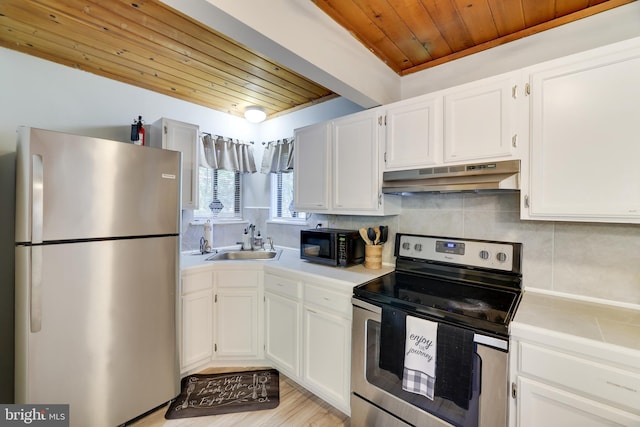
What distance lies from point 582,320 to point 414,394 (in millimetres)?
863

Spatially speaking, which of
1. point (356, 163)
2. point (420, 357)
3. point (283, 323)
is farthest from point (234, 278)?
point (420, 357)

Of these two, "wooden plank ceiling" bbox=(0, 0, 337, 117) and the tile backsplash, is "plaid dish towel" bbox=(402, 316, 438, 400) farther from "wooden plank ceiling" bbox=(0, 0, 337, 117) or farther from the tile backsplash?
"wooden plank ceiling" bbox=(0, 0, 337, 117)

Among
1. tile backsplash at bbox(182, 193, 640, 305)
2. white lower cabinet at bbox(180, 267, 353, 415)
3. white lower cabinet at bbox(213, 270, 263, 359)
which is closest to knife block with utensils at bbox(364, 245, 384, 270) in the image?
tile backsplash at bbox(182, 193, 640, 305)

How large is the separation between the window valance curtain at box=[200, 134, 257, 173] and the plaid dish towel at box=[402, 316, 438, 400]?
2524 mm

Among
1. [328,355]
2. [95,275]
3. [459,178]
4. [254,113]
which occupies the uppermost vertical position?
[254,113]

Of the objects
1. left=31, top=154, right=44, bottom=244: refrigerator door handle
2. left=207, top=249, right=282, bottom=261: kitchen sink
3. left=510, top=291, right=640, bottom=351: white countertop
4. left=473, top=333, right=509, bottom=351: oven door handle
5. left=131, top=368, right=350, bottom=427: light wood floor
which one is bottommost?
left=131, top=368, right=350, bottom=427: light wood floor

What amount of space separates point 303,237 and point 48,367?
175cm

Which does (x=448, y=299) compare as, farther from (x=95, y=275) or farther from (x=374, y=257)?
(x=95, y=275)

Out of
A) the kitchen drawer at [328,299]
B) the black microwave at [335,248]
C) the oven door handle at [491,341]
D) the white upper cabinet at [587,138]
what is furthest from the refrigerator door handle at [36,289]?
the white upper cabinet at [587,138]

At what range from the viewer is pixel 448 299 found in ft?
4.91

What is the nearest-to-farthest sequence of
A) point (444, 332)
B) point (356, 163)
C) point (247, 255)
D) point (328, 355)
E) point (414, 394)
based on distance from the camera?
point (444, 332)
point (414, 394)
point (328, 355)
point (356, 163)
point (247, 255)

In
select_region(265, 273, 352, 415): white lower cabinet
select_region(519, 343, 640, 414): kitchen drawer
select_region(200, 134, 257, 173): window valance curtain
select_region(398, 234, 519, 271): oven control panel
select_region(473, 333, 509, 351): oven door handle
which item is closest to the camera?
select_region(519, 343, 640, 414): kitchen drawer

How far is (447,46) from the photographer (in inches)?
75.6

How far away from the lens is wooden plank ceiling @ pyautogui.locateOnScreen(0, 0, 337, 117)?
1575 mm
